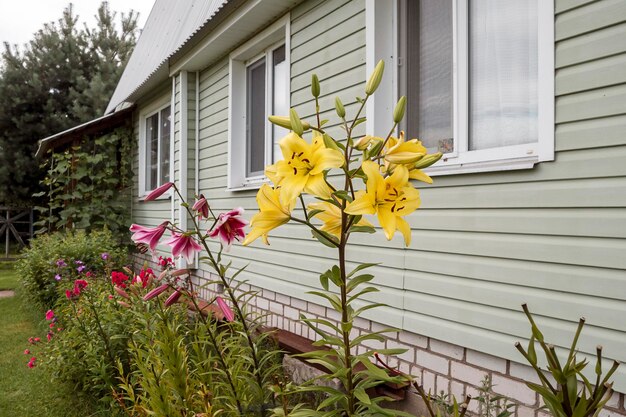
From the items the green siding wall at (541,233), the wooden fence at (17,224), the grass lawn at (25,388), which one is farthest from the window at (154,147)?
the wooden fence at (17,224)

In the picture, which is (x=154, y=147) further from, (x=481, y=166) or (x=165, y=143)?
(x=481, y=166)

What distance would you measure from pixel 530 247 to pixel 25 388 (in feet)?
14.4

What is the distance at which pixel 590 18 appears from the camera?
241 centimetres

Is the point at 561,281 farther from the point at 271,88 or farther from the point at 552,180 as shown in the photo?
the point at 271,88

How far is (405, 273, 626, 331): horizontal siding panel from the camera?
2328 mm

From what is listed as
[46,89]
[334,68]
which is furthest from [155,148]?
[46,89]

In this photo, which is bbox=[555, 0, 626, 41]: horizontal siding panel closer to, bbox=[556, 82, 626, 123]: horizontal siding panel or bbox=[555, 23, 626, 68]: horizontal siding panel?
bbox=[555, 23, 626, 68]: horizontal siding panel

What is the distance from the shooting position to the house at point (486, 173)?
93.3 inches

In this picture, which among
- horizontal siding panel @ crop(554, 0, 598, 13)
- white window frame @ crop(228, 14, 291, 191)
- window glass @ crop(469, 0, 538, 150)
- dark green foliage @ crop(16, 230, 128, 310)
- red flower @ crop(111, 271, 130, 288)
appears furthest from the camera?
dark green foliage @ crop(16, 230, 128, 310)

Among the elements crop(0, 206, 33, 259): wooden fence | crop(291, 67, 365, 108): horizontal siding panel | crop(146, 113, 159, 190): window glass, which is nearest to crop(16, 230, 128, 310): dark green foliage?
crop(146, 113, 159, 190): window glass

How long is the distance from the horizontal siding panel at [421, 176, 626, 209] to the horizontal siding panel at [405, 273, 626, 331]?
42 centimetres

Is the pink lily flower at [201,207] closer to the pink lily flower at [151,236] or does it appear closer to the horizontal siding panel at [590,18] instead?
the pink lily flower at [151,236]

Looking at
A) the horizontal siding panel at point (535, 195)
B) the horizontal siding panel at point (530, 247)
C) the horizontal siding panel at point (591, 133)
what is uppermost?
the horizontal siding panel at point (591, 133)

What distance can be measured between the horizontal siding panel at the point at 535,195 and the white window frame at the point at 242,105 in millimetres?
2610
